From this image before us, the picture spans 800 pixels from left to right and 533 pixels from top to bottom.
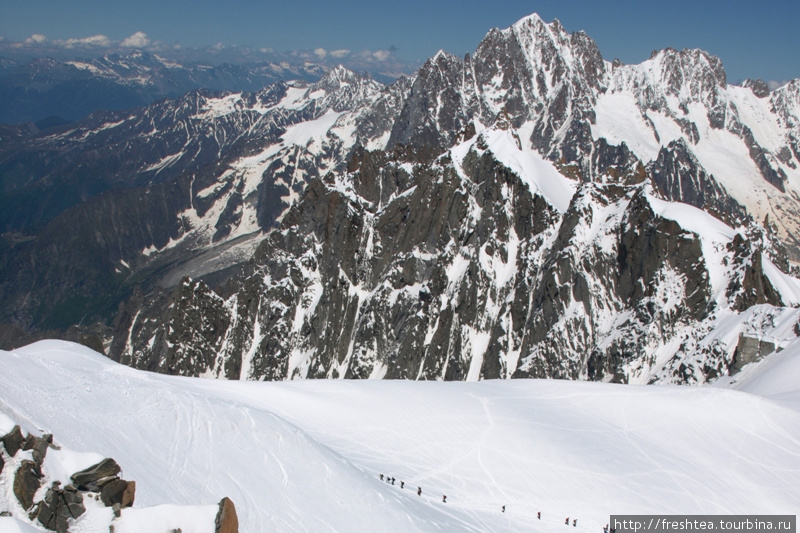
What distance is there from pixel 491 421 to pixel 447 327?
290ft

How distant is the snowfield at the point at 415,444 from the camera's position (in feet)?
84.0

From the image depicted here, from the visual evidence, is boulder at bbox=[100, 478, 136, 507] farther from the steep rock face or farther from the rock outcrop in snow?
the steep rock face

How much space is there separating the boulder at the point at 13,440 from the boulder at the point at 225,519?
637cm

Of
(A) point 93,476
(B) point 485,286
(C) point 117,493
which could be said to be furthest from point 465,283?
(A) point 93,476

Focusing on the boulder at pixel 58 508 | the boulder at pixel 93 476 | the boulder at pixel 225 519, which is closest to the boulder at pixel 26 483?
the boulder at pixel 58 508

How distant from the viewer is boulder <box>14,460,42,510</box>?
17406 millimetres

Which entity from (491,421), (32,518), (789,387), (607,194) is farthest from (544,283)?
(32,518)

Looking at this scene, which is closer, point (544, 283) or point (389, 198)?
point (544, 283)

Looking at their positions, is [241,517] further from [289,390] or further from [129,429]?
[289,390]

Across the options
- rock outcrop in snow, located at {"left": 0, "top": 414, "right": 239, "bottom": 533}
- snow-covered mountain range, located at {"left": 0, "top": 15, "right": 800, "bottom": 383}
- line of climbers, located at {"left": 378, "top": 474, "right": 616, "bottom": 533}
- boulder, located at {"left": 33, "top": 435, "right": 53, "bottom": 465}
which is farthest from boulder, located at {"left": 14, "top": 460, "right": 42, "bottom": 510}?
snow-covered mountain range, located at {"left": 0, "top": 15, "right": 800, "bottom": 383}

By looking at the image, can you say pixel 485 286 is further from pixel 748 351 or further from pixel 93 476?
pixel 93 476

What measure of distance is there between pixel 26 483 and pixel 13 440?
142cm

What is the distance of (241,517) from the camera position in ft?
78.1

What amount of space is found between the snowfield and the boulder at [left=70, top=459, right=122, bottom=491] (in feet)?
2.95
